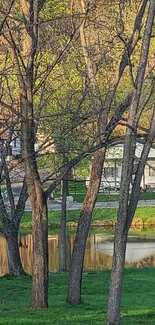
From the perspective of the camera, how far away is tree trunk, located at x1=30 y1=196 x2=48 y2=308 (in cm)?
1544

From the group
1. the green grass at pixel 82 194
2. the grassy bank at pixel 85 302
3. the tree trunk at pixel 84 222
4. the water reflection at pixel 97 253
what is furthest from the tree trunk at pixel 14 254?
the green grass at pixel 82 194

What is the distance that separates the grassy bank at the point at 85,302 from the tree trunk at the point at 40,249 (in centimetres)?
45

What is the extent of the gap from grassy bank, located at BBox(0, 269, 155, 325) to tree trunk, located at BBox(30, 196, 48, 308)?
0.45 meters

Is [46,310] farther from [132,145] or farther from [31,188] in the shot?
[132,145]

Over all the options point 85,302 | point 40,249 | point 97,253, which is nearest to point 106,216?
point 97,253

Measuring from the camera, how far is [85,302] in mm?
17703

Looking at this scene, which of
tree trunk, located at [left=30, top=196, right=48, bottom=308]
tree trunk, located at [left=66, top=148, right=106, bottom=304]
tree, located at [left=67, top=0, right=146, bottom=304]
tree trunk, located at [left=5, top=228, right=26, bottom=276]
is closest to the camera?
tree trunk, located at [left=30, top=196, right=48, bottom=308]

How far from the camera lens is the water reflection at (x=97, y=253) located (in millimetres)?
31062

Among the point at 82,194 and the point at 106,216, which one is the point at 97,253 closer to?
the point at 106,216

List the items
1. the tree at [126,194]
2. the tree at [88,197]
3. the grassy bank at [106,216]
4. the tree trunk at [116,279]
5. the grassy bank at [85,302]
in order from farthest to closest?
the grassy bank at [106,216]
the tree at [88,197]
the grassy bank at [85,302]
the tree trunk at [116,279]
the tree at [126,194]

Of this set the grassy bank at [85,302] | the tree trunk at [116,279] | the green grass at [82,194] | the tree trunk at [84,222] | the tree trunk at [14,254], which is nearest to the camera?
the tree trunk at [116,279]

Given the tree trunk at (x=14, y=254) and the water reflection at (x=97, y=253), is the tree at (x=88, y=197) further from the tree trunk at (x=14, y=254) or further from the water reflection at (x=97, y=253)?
the water reflection at (x=97, y=253)

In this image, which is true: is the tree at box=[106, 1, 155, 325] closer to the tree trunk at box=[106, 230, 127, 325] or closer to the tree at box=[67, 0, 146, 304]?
the tree trunk at box=[106, 230, 127, 325]

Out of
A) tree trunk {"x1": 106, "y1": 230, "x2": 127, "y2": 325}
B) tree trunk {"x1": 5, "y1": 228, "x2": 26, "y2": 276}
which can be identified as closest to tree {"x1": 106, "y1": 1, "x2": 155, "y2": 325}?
tree trunk {"x1": 106, "y1": 230, "x2": 127, "y2": 325}
